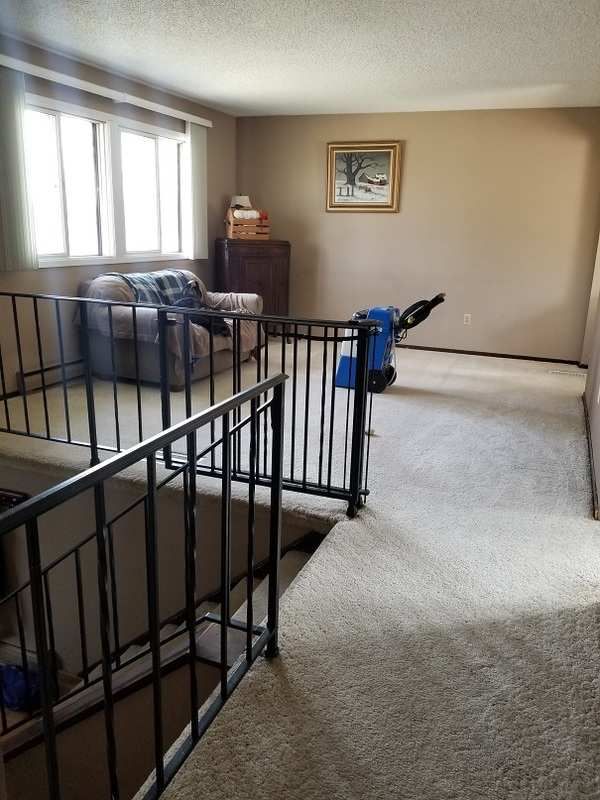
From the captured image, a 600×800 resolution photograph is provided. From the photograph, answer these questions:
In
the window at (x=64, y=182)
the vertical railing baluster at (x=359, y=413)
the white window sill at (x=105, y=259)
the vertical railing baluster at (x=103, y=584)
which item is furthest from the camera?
the white window sill at (x=105, y=259)

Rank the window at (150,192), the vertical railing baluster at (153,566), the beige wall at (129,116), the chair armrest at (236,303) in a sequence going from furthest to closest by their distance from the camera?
the chair armrest at (236,303)
the window at (150,192)
the beige wall at (129,116)
the vertical railing baluster at (153,566)

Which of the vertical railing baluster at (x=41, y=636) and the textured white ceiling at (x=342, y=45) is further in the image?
the textured white ceiling at (x=342, y=45)

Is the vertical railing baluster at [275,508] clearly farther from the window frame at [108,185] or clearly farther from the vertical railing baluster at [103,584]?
the window frame at [108,185]

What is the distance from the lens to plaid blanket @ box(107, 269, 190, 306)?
480 centimetres

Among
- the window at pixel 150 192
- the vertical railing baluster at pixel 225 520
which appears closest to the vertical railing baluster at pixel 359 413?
the vertical railing baluster at pixel 225 520

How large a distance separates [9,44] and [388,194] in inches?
141

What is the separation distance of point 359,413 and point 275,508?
0.81 m

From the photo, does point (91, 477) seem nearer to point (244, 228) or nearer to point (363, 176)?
point (244, 228)

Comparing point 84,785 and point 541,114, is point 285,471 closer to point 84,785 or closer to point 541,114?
point 84,785

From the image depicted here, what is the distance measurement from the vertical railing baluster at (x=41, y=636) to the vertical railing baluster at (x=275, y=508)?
33.9 inches

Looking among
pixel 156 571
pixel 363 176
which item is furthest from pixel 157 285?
pixel 156 571

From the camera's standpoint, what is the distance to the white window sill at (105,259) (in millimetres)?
4480

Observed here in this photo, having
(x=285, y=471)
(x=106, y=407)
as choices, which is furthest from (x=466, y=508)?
(x=106, y=407)

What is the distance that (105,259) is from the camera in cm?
498
